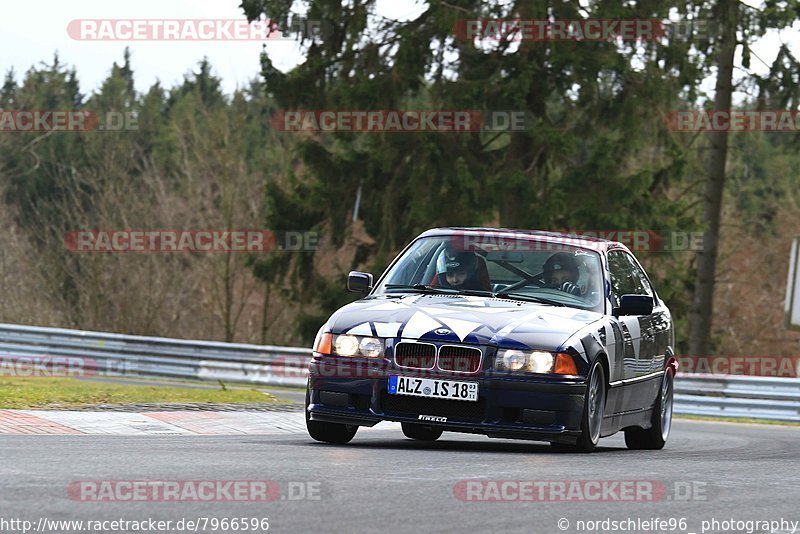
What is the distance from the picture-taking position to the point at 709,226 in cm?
3175

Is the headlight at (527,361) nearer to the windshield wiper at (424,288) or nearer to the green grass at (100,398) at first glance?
the windshield wiper at (424,288)

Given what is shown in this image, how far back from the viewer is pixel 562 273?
1074cm

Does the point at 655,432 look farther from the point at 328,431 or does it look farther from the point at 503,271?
the point at 328,431

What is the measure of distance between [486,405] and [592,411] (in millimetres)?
888

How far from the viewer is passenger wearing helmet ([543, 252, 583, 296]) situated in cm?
1066

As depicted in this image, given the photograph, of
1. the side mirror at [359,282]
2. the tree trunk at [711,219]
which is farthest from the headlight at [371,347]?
the tree trunk at [711,219]

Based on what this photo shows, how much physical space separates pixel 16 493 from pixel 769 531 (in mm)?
3399

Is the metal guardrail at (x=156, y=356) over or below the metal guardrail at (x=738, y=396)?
below

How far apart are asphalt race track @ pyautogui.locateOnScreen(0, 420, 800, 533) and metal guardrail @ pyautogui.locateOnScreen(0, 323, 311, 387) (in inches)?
649

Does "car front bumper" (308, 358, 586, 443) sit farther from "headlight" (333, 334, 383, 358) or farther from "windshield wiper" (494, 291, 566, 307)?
"windshield wiper" (494, 291, 566, 307)

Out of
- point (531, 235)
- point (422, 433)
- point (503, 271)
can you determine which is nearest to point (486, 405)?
point (503, 271)

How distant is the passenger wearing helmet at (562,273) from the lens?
35.0ft

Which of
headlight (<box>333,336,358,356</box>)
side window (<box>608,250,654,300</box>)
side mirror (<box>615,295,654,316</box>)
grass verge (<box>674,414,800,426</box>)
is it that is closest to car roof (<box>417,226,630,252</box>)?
side window (<box>608,250,654,300</box>)

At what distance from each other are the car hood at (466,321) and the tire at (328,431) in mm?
747
